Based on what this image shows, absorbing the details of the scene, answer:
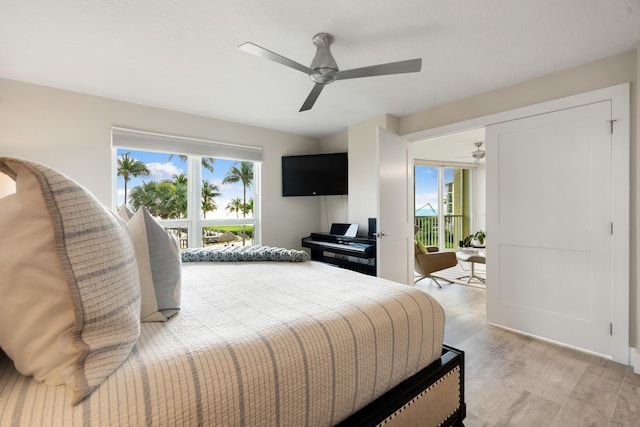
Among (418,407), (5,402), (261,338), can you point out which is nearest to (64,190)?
(5,402)

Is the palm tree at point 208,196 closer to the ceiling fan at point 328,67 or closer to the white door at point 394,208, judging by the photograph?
the white door at point 394,208

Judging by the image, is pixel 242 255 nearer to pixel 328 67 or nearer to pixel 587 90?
pixel 328 67

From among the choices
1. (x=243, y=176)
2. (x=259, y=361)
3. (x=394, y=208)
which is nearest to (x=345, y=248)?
(x=394, y=208)

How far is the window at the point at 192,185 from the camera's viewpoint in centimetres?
331

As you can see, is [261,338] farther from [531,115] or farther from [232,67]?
[531,115]

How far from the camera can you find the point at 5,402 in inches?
23.7

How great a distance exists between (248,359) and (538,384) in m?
2.07

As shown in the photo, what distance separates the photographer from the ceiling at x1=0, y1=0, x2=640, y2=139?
1683mm

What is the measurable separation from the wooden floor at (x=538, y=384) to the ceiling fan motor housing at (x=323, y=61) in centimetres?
219

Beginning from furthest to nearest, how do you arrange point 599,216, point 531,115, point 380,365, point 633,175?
point 531,115, point 599,216, point 633,175, point 380,365

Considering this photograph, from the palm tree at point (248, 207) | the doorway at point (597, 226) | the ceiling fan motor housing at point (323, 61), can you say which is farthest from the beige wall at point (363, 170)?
the ceiling fan motor housing at point (323, 61)

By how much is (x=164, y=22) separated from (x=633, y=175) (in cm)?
336

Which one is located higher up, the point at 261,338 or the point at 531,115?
the point at 531,115

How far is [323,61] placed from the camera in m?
1.88
